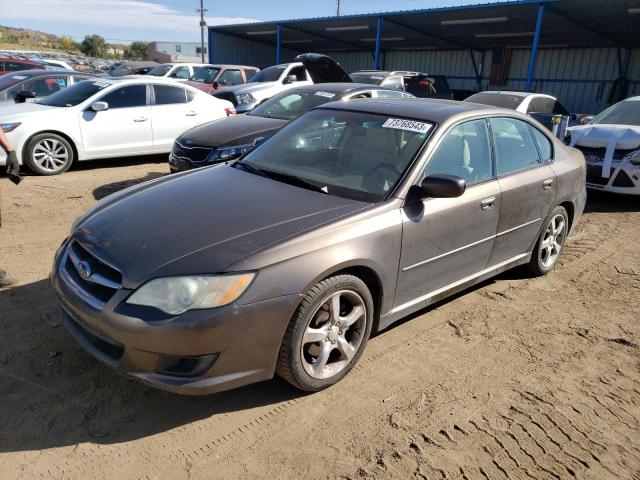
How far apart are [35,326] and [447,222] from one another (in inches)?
114

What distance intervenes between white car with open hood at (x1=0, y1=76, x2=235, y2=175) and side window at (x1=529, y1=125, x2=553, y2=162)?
6296 millimetres

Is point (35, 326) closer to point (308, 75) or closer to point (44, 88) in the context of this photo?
point (44, 88)

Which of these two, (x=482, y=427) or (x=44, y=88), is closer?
(x=482, y=427)

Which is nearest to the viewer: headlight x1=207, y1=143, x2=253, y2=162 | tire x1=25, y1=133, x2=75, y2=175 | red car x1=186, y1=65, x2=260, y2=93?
headlight x1=207, y1=143, x2=253, y2=162

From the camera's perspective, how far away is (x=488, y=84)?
25.3 m

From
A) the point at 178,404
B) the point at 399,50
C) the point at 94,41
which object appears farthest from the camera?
the point at 94,41

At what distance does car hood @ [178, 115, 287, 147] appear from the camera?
21.6ft

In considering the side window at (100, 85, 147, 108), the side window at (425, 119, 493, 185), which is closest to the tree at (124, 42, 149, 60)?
the side window at (100, 85, 147, 108)

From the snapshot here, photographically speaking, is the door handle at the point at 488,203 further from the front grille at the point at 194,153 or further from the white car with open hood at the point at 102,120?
the white car with open hood at the point at 102,120

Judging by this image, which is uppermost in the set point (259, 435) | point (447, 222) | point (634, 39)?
point (634, 39)

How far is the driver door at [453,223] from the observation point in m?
3.29

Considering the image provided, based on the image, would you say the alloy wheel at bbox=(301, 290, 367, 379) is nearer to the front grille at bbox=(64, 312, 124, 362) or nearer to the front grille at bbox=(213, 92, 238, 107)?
the front grille at bbox=(64, 312, 124, 362)

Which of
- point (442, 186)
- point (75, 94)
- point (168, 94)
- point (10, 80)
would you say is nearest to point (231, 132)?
point (168, 94)

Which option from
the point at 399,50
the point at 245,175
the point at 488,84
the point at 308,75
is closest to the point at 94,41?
the point at 399,50
